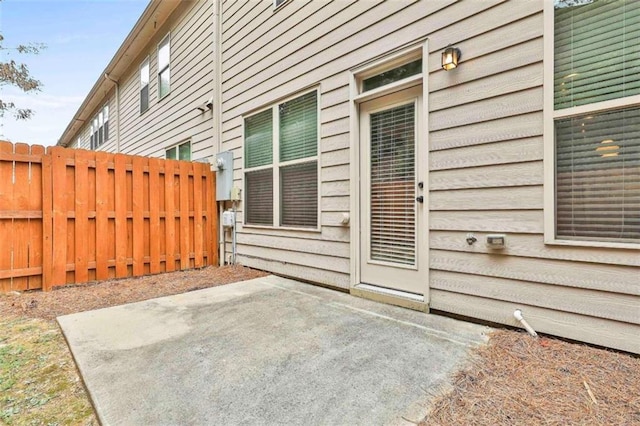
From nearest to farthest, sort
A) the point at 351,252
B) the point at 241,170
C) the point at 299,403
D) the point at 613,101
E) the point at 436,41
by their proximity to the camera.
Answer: the point at 299,403
the point at 613,101
the point at 436,41
the point at 351,252
the point at 241,170

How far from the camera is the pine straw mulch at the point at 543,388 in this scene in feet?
4.42

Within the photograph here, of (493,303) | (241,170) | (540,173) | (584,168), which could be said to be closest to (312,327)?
(493,303)

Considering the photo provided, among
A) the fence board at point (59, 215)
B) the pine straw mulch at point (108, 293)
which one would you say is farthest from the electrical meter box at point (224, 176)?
the fence board at point (59, 215)

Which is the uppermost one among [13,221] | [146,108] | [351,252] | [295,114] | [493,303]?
[146,108]

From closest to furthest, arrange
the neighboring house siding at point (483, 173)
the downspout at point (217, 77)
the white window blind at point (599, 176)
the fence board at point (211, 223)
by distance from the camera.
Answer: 1. the white window blind at point (599, 176)
2. the neighboring house siding at point (483, 173)
3. the fence board at point (211, 223)
4. the downspout at point (217, 77)

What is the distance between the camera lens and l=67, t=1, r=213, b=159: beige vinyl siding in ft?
18.7

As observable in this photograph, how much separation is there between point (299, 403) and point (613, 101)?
2.50m

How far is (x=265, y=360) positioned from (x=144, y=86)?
8627 mm

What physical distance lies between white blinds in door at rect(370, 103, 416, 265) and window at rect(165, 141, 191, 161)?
14.8 feet

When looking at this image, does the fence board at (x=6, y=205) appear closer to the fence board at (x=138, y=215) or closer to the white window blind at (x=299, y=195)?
the fence board at (x=138, y=215)

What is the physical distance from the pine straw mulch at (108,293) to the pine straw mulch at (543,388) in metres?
3.04

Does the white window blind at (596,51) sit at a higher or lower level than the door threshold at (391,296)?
higher

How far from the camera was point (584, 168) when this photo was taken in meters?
1.99

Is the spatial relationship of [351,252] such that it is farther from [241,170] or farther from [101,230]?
[101,230]
